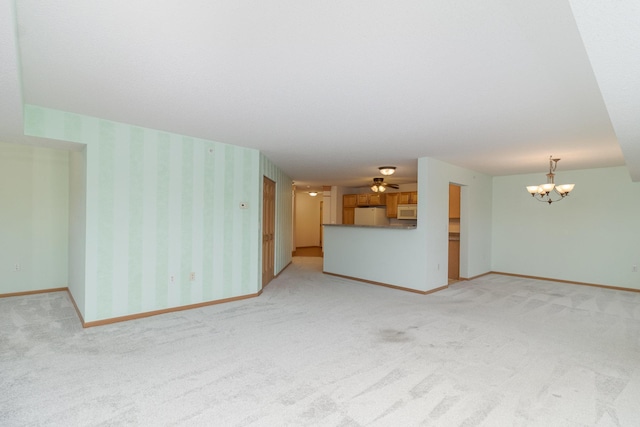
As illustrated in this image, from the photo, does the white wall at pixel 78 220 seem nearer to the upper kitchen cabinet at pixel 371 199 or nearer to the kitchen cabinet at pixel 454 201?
the kitchen cabinet at pixel 454 201

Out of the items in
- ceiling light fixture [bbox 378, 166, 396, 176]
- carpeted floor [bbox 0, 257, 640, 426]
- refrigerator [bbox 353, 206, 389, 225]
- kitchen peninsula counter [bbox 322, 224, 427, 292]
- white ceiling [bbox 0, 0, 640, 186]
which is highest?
white ceiling [bbox 0, 0, 640, 186]

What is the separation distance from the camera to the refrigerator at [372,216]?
9336 millimetres

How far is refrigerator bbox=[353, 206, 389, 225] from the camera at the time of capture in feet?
30.6

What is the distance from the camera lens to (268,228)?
605cm

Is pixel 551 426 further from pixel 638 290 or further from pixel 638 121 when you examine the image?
pixel 638 290

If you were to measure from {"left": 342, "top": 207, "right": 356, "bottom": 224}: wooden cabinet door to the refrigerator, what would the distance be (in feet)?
0.98

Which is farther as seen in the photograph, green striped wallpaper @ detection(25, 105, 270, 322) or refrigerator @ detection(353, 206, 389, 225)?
refrigerator @ detection(353, 206, 389, 225)

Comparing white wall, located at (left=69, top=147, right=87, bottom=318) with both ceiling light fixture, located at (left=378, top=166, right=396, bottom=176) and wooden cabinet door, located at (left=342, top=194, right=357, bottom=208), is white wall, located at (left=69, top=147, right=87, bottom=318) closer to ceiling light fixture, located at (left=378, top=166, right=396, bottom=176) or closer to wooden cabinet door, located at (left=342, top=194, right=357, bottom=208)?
ceiling light fixture, located at (left=378, top=166, right=396, bottom=176)

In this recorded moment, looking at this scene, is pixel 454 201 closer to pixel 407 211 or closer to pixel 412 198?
pixel 407 211

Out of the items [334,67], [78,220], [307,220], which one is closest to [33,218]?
[78,220]

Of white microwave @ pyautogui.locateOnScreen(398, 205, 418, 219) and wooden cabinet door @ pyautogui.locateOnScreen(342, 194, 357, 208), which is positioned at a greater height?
wooden cabinet door @ pyautogui.locateOnScreen(342, 194, 357, 208)

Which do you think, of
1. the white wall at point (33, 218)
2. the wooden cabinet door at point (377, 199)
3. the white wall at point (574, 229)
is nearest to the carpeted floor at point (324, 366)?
the white wall at point (33, 218)

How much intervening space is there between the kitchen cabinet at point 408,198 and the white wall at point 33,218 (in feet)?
24.6

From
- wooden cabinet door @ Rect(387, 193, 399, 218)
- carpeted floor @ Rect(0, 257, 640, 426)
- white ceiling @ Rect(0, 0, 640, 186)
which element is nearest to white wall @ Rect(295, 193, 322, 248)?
wooden cabinet door @ Rect(387, 193, 399, 218)
